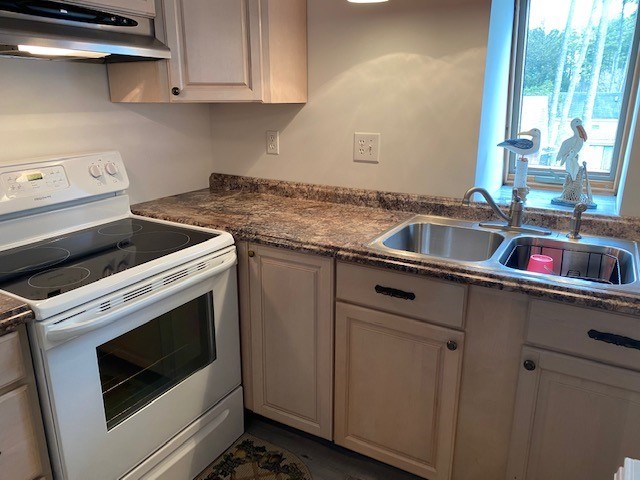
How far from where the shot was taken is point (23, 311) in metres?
1.17

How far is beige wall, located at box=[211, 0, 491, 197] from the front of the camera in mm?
1798

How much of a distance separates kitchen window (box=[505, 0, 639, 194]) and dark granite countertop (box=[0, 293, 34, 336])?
6.19 ft

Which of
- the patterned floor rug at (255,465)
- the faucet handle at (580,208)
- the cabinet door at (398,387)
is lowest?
the patterned floor rug at (255,465)

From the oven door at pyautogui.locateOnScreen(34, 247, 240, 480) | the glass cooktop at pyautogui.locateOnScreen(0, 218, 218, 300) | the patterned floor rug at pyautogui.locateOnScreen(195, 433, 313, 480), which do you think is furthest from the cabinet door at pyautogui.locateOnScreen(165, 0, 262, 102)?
the patterned floor rug at pyautogui.locateOnScreen(195, 433, 313, 480)

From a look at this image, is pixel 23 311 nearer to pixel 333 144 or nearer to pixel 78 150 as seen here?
pixel 78 150

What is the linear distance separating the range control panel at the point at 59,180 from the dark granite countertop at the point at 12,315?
0.49 metres

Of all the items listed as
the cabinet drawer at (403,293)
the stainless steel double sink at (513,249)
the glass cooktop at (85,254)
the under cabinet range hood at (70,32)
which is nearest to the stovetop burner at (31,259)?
the glass cooktop at (85,254)

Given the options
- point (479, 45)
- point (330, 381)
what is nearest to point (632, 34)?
point (479, 45)

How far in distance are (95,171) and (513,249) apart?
1.51 m

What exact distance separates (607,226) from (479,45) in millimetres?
764

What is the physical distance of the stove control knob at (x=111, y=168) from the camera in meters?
1.86

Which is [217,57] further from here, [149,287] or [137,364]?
[137,364]

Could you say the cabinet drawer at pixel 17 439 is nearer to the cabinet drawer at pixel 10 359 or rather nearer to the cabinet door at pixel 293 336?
the cabinet drawer at pixel 10 359

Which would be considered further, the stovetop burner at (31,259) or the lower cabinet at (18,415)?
the stovetop burner at (31,259)
